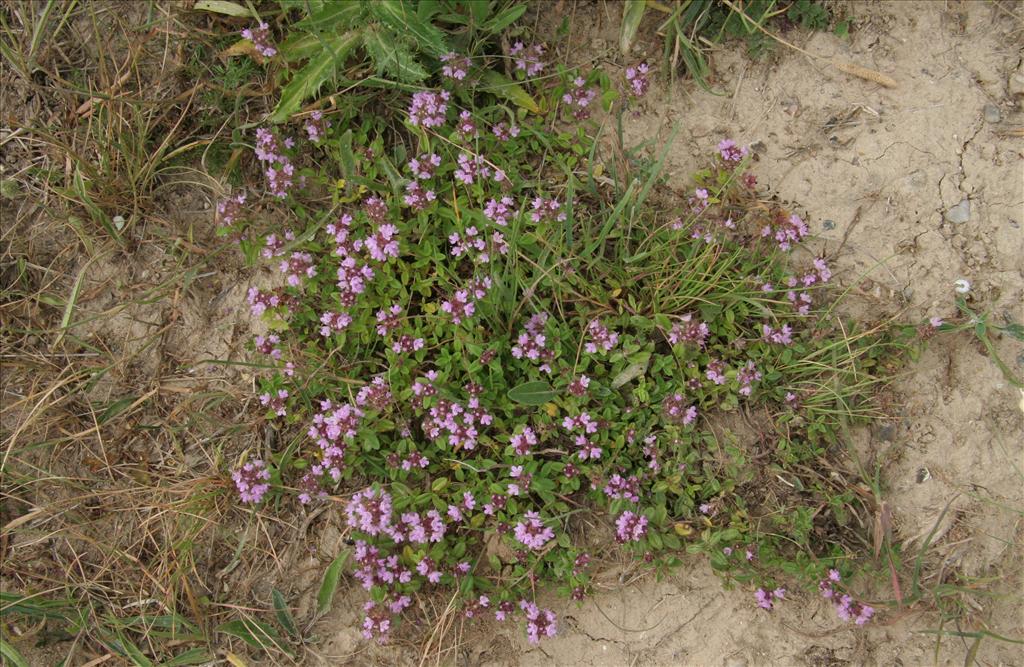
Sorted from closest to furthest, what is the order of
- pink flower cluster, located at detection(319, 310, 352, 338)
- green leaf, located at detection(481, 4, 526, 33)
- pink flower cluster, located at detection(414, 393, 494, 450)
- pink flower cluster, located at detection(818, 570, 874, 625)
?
pink flower cluster, located at detection(818, 570, 874, 625)
pink flower cluster, located at detection(414, 393, 494, 450)
pink flower cluster, located at detection(319, 310, 352, 338)
green leaf, located at detection(481, 4, 526, 33)

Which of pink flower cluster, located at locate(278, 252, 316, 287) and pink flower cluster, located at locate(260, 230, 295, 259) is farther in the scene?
pink flower cluster, located at locate(260, 230, 295, 259)

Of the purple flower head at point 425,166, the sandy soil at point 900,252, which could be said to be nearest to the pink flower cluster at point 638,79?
the sandy soil at point 900,252

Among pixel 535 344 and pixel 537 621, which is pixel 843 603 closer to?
pixel 537 621

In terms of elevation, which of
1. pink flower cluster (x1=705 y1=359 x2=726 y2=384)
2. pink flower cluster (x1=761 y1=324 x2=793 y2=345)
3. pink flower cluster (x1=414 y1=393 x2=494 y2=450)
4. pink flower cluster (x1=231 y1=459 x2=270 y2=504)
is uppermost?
pink flower cluster (x1=761 y1=324 x2=793 y2=345)

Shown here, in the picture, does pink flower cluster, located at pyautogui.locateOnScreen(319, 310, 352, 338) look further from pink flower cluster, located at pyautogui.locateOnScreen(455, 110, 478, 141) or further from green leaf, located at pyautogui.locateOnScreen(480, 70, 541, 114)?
green leaf, located at pyautogui.locateOnScreen(480, 70, 541, 114)

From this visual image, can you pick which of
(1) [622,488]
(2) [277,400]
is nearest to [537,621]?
(1) [622,488]

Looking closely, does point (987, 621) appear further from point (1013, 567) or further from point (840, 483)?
point (840, 483)

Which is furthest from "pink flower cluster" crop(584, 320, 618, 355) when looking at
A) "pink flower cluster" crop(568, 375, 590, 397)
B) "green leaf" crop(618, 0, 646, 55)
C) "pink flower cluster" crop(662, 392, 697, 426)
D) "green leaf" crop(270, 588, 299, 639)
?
"green leaf" crop(270, 588, 299, 639)

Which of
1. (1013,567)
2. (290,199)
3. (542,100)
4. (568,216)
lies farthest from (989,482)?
(290,199)
